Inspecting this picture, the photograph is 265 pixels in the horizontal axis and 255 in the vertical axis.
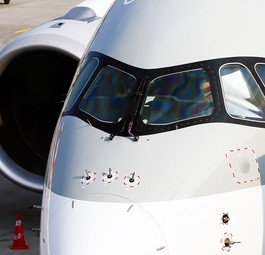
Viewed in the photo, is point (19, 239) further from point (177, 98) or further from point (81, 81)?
point (177, 98)

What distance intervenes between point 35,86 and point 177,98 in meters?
4.91

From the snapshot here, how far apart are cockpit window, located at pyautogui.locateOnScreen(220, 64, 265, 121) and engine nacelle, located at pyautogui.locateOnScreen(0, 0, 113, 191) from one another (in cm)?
390

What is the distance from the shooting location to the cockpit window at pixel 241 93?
8.62 m

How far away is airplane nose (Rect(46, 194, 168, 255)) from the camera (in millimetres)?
7852

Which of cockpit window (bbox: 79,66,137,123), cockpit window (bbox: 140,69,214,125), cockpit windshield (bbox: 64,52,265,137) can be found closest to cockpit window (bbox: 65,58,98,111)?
cockpit window (bbox: 79,66,137,123)

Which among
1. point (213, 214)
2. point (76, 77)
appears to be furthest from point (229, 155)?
point (76, 77)

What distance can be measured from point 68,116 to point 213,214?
1783mm

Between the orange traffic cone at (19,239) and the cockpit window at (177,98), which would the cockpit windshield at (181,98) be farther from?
the orange traffic cone at (19,239)

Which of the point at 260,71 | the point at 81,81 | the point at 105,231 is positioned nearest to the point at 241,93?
the point at 260,71

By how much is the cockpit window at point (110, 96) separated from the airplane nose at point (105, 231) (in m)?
0.89

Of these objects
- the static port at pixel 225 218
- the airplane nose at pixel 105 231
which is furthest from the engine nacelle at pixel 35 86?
the static port at pixel 225 218

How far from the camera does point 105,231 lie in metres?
7.98

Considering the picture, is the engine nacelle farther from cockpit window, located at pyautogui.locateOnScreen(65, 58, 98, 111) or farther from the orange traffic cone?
cockpit window, located at pyautogui.locateOnScreen(65, 58, 98, 111)

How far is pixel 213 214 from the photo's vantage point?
8102mm
